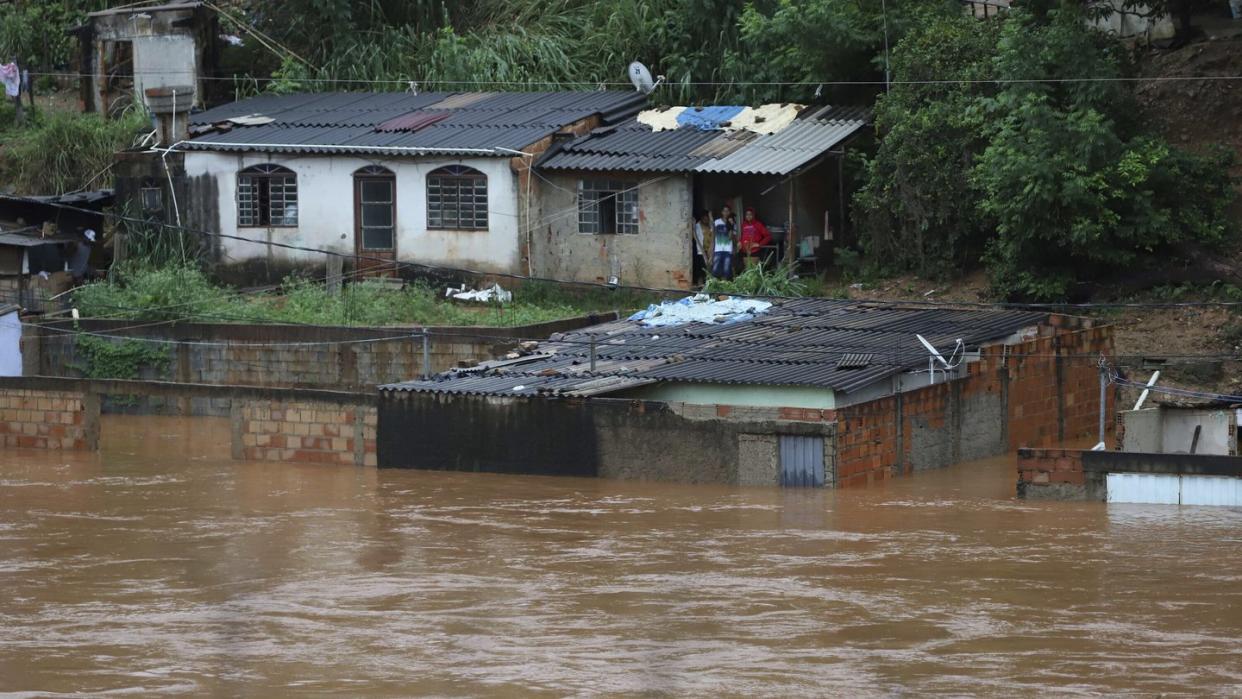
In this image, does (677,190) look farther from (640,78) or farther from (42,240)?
(42,240)

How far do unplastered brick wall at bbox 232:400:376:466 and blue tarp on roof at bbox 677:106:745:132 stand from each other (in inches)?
419

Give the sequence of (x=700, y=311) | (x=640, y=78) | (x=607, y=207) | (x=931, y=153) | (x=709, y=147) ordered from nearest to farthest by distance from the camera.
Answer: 1. (x=700, y=311)
2. (x=931, y=153)
3. (x=709, y=147)
4. (x=607, y=207)
5. (x=640, y=78)

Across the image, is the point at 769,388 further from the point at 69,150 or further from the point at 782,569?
the point at 69,150

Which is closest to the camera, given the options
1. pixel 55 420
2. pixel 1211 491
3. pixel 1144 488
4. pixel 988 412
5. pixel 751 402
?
pixel 1211 491

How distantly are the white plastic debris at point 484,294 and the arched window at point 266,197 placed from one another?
3.59m

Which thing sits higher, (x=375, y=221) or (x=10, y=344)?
(x=375, y=221)

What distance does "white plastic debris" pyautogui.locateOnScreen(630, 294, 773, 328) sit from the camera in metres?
25.0

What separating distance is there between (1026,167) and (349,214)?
445 inches

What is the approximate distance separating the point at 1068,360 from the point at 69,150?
19.1 metres

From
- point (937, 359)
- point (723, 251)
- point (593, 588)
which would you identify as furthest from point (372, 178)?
point (593, 588)

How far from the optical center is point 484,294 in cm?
2955

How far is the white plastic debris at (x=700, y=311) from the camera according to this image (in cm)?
2497

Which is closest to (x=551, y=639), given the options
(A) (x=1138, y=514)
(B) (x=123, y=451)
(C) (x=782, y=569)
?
(C) (x=782, y=569)

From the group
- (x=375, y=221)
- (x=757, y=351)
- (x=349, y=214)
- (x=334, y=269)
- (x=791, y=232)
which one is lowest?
(x=757, y=351)
